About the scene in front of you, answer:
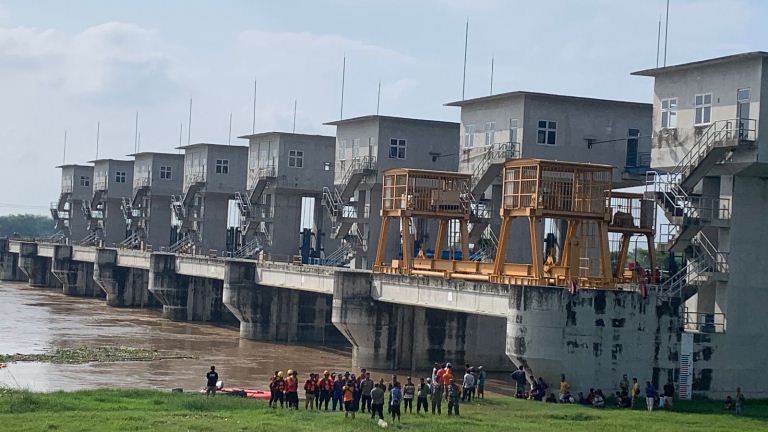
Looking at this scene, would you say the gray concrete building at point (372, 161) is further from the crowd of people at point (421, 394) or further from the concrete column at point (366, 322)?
the crowd of people at point (421, 394)

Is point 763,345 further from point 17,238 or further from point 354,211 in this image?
point 17,238

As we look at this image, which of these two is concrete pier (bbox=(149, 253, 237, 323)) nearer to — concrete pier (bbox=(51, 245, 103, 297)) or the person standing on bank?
concrete pier (bbox=(51, 245, 103, 297))

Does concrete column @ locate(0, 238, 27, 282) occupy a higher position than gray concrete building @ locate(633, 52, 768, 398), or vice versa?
gray concrete building @ locate(633, 52, 768, 398)

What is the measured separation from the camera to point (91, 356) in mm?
62438

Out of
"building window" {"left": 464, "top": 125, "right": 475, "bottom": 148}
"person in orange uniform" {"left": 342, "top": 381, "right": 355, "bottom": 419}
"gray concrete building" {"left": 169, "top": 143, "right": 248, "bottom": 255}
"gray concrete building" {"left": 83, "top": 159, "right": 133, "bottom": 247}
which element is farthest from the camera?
"gray concrete building" {"left": 83, "top": 159, "right": 133, "bottom": 247}

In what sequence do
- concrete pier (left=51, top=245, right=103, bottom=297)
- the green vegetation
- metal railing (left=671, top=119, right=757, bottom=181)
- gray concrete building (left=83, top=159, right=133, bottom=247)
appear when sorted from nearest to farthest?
metal railing (left=671, top=119, right=757, bottom=181) < the green vegetation < concrete pier (left=51, top=245, right=103, bottom=297) < gray concrete building (left=83, top=159, right=133, bottom=247)

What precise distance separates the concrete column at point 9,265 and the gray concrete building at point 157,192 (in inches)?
1345

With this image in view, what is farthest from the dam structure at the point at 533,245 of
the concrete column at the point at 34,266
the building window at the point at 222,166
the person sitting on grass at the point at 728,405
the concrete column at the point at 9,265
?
the concrete column at the point at 9,265

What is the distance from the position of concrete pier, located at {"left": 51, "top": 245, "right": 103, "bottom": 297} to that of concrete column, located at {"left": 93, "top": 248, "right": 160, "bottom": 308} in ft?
43.2

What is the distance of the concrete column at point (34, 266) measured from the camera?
133m

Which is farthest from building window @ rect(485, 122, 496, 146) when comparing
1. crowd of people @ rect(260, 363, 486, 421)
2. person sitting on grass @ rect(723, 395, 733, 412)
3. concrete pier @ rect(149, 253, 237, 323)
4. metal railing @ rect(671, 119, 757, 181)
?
concrete pier @ rect(149, 253, 237, 323)

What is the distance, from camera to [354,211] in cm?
7538

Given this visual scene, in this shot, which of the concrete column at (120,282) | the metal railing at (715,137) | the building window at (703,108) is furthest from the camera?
the concrete column at (120,282)

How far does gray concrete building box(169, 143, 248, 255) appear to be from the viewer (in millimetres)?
99750
